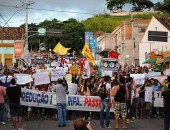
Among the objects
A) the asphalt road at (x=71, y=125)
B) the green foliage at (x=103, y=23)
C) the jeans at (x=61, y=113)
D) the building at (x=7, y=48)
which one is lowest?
the asphalt road at (x=71, y=125)

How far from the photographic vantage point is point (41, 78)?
1919 cm

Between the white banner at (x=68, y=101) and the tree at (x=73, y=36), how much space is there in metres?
80.7

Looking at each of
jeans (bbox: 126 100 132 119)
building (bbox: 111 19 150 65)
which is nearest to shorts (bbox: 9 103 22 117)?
jeans (bbox: 126 100 132 119)

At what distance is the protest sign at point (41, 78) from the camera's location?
19064 millimetres

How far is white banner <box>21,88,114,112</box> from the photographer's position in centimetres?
1862

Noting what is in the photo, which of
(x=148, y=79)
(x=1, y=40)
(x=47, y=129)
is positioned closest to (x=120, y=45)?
(x=1, y=40)

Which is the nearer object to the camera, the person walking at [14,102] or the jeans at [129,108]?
the person walking at [14,102]

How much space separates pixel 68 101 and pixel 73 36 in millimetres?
81502

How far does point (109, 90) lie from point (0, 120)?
14.0 ft

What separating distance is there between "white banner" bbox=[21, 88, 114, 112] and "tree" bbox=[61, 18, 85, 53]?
80651mm

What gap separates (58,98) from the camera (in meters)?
16.5

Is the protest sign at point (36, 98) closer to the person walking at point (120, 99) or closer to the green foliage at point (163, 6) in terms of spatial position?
the person walking at point (120, 99)

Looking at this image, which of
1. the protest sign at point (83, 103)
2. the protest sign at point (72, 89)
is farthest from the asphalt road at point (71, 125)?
the protest sign at point (72, 89)

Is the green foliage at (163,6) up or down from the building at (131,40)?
up
